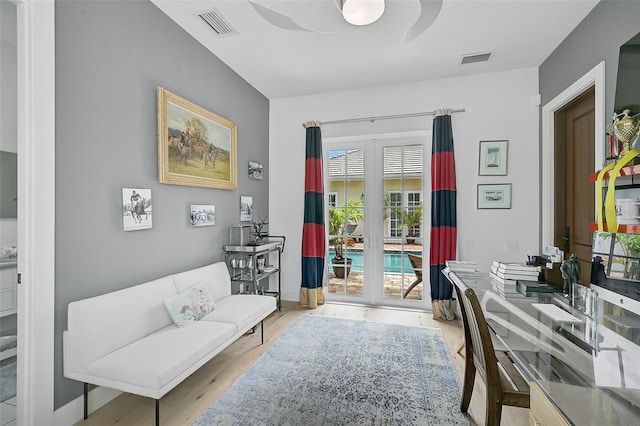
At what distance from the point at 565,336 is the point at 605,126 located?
5.67 ft

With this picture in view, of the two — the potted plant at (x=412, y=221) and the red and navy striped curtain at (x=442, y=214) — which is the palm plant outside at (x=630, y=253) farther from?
the potted plant at (x=412, y=221)

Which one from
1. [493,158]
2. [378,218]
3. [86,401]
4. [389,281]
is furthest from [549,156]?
[86,401]

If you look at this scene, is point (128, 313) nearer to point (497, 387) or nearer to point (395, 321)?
point (497, 387)

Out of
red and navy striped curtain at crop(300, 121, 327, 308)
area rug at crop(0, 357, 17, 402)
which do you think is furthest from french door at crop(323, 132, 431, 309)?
area rug at crop(0, 357, 17, 402)

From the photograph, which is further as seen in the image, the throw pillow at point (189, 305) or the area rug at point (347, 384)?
the throw pillow at point (189, 305)

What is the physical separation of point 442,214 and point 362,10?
90.3 inches

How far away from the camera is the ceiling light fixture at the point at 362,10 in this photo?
2055 mm

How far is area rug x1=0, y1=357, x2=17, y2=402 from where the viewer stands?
1.96 m

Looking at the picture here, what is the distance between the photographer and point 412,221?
12.4 feet

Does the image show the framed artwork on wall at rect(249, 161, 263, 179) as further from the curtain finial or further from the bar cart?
the curtain finial

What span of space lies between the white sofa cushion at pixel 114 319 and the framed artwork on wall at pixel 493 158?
3534 millimetres

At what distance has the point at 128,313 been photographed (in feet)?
6.35

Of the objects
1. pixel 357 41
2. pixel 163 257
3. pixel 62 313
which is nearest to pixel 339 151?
pixel 357 41

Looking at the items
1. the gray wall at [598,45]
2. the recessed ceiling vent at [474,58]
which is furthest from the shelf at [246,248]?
the gray wall at [598,45]
